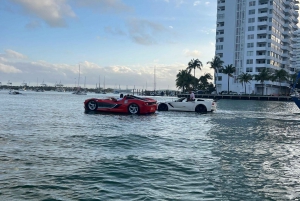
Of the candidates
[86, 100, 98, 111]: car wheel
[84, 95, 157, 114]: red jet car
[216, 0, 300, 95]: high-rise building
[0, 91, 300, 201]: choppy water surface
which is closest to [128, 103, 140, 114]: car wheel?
[84, 95, 157, 114]: red jet car

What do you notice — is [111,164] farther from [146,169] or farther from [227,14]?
[227,14]

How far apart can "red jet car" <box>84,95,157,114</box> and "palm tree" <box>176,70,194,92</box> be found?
89.9 meters

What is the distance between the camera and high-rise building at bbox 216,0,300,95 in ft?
355

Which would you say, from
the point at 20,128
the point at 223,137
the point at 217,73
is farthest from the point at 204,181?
the point at 217,73

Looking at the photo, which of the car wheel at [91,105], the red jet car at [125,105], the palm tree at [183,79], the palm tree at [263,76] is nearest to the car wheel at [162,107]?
the red jet car at [125,105]

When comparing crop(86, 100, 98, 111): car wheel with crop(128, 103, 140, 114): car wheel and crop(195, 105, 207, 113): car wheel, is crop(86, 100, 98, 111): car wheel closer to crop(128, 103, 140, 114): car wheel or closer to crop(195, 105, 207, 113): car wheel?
crop(128, 103, 140, 114): car wheel

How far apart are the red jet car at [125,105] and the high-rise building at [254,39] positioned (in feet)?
300

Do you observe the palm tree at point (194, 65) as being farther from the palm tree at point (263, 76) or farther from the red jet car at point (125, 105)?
the red jet car at point (125, 105)

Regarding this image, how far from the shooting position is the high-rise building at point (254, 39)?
108 m

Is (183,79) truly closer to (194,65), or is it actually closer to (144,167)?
(194,65)

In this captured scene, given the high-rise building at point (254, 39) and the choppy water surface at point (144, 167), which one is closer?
the choppy water surface at point (144, 167)

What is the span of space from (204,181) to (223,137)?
642 cm

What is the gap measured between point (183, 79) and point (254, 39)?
87.6 feet

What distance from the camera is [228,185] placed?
6.25m
